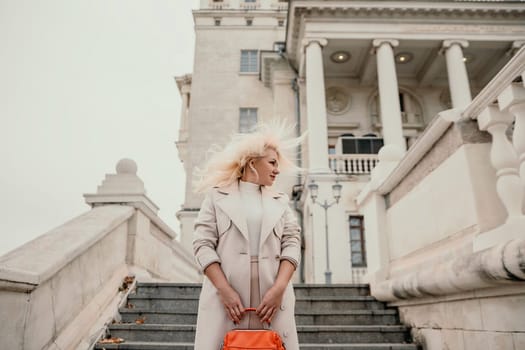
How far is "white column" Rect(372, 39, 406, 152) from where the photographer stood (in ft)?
61.6

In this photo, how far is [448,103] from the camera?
2481 cm

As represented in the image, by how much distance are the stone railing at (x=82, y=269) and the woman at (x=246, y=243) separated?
6.57 feet

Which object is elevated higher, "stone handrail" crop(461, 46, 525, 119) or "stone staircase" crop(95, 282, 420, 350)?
"stone handrail" crop(461, 46, 525, 119)

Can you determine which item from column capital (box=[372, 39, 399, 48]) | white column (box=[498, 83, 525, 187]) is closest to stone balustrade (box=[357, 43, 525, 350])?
white column (box=[498, 83, 525, 187])

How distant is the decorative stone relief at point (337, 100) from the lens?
2444cm

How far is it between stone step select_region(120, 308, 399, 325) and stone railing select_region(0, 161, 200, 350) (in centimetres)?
34

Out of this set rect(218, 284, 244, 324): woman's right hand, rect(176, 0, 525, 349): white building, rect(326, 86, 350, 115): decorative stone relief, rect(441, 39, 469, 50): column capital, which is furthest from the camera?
rect(326, 86, 350, 115): decorative stone relief

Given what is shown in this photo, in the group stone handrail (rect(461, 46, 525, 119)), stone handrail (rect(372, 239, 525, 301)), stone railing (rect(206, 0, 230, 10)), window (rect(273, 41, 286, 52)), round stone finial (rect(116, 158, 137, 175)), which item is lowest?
stone handrail (rect(372, 239, 525, 301))

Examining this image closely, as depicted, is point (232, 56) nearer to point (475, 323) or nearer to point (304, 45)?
point (304, 45)

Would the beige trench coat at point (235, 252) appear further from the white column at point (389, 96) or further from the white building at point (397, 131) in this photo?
the white column at point (389, 96)

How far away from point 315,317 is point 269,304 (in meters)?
3.76

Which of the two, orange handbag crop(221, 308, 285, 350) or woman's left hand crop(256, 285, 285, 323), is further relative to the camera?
woman's left hand crop(256, 285, 285, 323)

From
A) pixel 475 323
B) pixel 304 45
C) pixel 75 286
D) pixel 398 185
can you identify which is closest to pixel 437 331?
pixel 475 323

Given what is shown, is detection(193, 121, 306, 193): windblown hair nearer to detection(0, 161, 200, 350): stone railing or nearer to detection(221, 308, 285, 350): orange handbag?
detection(221, 308, 285, 350): orange handbag
